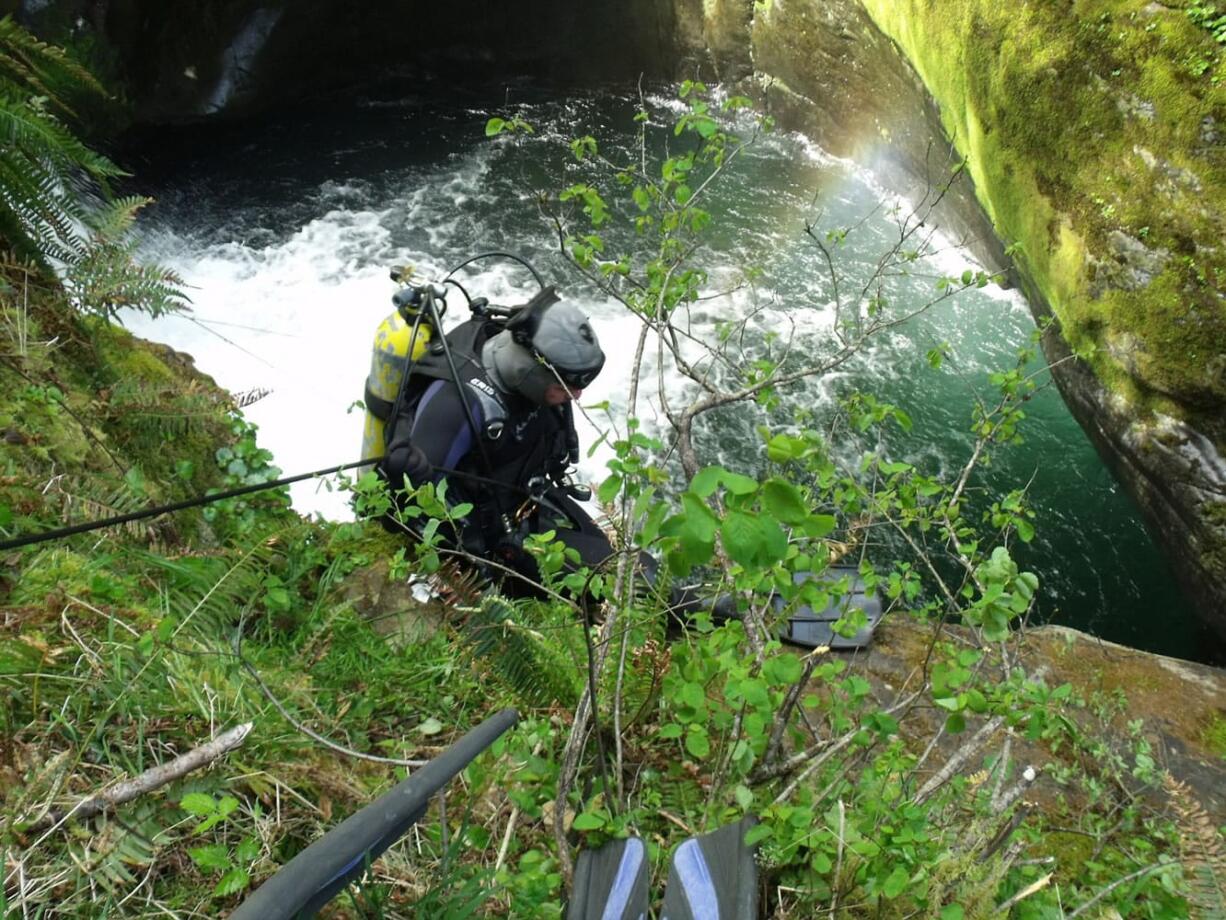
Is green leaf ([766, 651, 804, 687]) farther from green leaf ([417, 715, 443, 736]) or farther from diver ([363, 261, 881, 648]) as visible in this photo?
diver ([363, 261, 881, 648])

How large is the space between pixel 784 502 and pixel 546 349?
2.48 metres

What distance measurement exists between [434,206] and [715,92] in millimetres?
5323

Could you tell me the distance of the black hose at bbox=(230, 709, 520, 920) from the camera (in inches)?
31.6

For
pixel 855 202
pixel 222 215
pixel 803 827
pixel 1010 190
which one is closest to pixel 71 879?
pixel 803 827

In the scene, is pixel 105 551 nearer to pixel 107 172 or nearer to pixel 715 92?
pixel 107 172

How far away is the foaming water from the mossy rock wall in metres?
0.79

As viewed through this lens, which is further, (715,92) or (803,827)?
(715,92)

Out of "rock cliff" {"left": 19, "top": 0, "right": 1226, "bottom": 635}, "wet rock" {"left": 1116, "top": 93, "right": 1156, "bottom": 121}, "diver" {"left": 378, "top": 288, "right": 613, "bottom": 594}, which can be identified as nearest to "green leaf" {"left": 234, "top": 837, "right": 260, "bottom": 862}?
"diver" {"left": 378, "top": 288, "right": 613, "bottom": 594}

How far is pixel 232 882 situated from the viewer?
4.38 feet

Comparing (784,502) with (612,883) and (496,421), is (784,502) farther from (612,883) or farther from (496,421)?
(496,421)

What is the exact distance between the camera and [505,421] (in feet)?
12.3

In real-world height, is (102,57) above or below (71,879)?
below

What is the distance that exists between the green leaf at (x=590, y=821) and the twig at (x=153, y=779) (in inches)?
25.8

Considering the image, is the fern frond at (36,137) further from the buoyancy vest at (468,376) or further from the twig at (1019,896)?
the twig at (1019,896)
